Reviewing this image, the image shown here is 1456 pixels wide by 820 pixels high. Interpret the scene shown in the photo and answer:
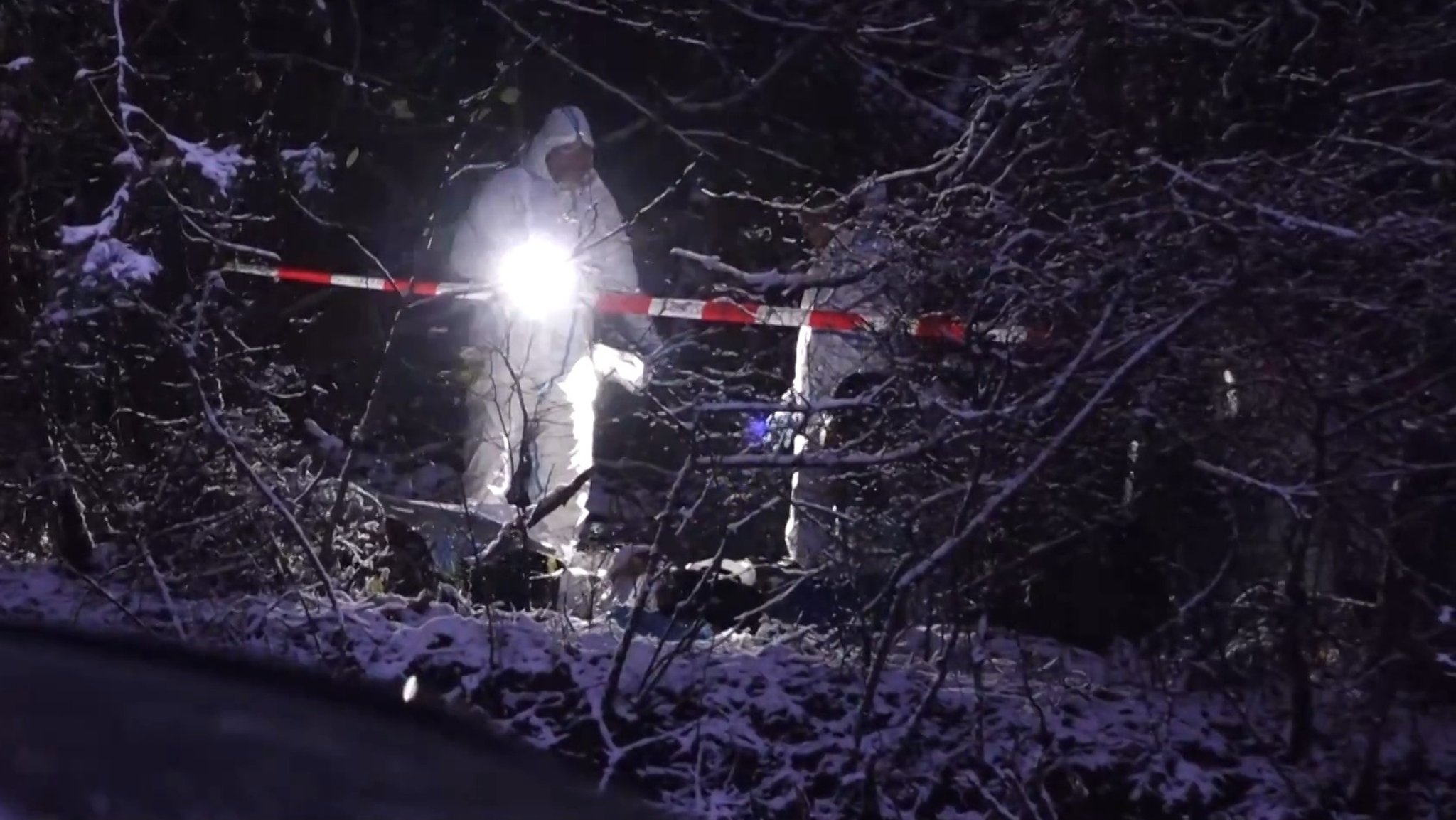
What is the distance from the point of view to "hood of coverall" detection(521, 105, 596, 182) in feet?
24.9

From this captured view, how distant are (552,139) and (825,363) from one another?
9.52 ft

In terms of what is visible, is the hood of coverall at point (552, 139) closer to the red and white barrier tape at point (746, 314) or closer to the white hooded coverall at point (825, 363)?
the red and white barrier tape at point (746, 314)

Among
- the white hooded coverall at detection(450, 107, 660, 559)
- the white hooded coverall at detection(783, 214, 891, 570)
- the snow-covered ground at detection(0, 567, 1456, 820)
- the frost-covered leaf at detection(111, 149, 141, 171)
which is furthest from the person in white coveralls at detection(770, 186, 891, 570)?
the frost-covered leaf at detection(111, 149, 141, 171)

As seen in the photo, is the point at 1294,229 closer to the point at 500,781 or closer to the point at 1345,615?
the point at 1345,615

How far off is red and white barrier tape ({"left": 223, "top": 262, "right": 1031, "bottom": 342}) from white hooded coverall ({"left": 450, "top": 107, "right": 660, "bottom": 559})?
10 cm

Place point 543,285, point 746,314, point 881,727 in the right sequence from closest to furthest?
1. point 881,727
2. point 746,314
3. point 543,285

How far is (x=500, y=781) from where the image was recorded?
2322 millimetres

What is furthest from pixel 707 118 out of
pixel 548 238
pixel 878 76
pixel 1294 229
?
pixel 1294 229

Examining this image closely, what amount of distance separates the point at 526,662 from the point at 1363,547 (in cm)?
335

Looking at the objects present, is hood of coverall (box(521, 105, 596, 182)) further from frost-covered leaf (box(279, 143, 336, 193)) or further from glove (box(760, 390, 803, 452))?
glove (box(760, 390, 803, 452))

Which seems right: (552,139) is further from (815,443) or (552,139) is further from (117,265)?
(815,443)

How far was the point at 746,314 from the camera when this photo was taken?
6.23m

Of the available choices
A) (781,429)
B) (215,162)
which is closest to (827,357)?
(781,429)

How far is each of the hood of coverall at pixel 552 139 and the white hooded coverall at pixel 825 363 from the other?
2234 mm
